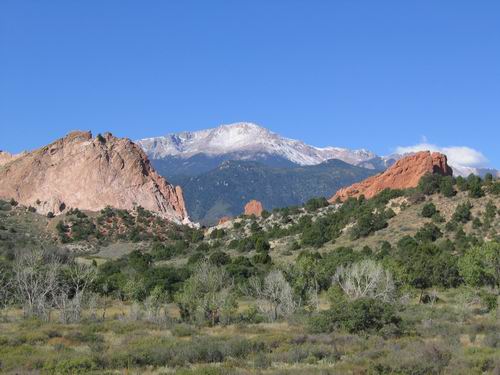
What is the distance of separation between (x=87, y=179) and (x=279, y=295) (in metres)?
88.1

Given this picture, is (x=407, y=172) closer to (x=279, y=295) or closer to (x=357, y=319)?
(x=279, y=295)

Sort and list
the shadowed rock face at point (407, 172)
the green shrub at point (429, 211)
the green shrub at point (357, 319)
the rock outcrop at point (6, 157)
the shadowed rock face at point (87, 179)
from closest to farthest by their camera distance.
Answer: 1. the green shrub at point (357, 319)
2. the green shrub at point (429, 211)
3. the shadowed rock face at point (407, 172)
4. the shadowed rock face at point (87, 179)
5. the rock outcrop at point (6, 157)

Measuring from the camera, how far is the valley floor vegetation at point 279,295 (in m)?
22.3

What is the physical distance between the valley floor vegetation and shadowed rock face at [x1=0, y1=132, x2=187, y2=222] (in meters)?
10.2

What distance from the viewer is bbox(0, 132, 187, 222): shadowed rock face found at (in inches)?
4855

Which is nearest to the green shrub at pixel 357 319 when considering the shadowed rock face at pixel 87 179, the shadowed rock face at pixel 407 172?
the shadowed rock face at pixel 407 172

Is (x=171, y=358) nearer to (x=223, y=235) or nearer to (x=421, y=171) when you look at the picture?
(x=223, y=235)

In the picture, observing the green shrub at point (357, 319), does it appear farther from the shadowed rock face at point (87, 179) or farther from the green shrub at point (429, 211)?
the shadowed rock face at point (87, 179)

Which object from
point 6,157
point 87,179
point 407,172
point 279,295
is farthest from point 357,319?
point 6,157

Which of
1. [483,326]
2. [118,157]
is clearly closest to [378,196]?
[118,157]

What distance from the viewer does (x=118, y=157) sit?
420 feet

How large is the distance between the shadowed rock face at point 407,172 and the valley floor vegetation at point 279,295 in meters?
10.3

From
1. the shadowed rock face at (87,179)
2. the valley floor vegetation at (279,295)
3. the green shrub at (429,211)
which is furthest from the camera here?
the shadowed rock face at (87,179)

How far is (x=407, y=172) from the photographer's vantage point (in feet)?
382
